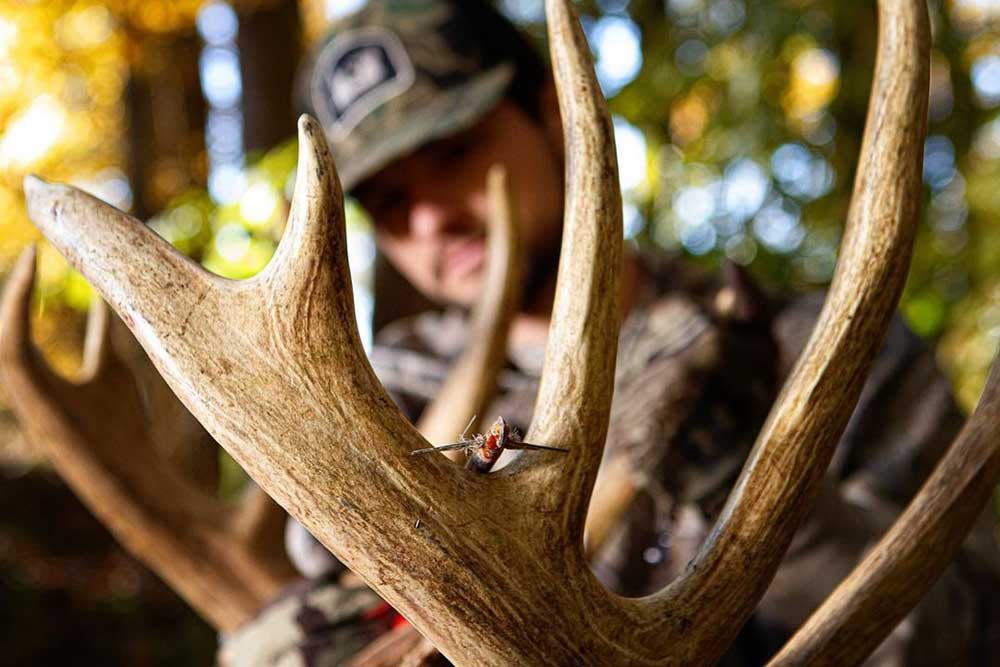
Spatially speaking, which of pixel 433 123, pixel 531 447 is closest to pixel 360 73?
pixel 433 123

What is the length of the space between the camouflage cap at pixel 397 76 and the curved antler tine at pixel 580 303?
2.13ft

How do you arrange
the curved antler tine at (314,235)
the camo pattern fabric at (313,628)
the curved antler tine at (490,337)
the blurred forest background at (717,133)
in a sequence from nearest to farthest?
the curved antler tine at (314,235)
the camo pattern fabric at (313,628)
the curved antler tine at (490,337)
the blurred forest background at (717,133)

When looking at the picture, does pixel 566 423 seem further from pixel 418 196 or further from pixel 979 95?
pixel 979 95

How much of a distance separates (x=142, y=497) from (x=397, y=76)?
0.69m

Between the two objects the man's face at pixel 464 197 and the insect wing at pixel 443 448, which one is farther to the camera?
the man's face at pixel 464 197

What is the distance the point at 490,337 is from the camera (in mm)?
1231

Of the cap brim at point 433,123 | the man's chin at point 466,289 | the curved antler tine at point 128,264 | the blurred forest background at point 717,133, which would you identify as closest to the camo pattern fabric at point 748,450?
the man's chin at point 466,289

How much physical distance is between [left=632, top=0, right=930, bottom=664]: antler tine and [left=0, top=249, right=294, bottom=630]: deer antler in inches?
29.7

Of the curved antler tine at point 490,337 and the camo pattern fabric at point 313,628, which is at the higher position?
the curved antler tine at point 490,337

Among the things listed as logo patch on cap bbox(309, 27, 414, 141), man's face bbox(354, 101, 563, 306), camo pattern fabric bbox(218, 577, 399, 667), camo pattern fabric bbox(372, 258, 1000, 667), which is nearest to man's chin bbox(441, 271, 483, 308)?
man's face bbox(354, 101, 563, 306)

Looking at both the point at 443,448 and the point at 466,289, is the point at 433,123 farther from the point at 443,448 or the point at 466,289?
the point at 443,448

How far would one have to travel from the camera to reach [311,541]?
1383 mm

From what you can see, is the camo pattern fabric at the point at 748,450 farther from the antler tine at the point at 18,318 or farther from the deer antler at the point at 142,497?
the antler tine at the point at 18,318

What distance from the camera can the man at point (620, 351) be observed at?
1.04 meters
